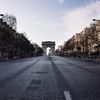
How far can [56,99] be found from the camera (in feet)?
34.5

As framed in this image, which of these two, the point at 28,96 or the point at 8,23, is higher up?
the point at 8,23

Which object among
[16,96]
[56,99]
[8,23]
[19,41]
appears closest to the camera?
[56,99]

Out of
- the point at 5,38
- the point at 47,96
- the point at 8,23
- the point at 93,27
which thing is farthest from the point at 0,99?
the point at 93,27

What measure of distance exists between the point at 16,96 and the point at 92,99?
277 cm

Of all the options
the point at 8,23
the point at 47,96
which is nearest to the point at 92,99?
the point at 47,96

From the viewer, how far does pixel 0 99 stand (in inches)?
415

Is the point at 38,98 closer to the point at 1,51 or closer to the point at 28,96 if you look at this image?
the point at 28,96

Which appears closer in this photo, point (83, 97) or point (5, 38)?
point (83, 97)

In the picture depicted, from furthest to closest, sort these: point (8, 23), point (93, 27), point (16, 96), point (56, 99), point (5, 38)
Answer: point (93, 27), point (8, 23), point (5, 38), point (16, 96), point (56, 99)

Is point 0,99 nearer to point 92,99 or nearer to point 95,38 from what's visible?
point 92,99

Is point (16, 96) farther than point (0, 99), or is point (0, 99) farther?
point (16, 96)

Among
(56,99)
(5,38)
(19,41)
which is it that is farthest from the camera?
(19,41)

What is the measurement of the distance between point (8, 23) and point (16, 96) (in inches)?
3697

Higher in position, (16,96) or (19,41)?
(19,41)
